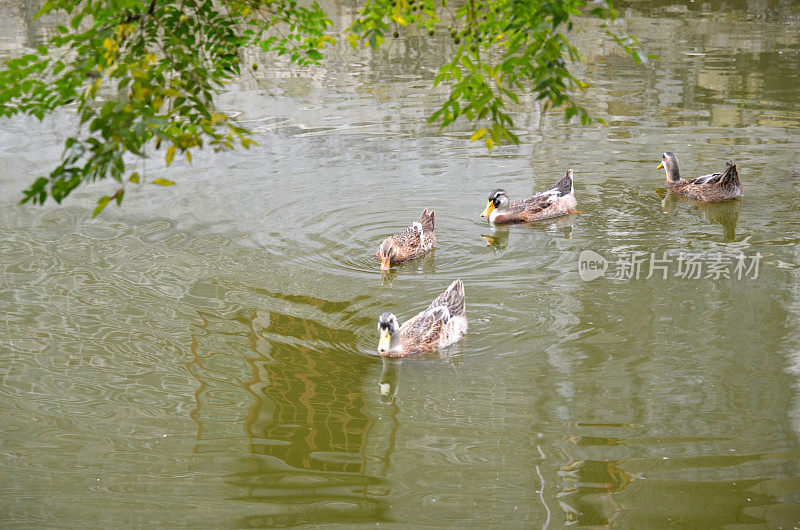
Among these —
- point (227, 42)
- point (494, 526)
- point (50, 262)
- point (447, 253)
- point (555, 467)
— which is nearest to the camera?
point (227, 42)

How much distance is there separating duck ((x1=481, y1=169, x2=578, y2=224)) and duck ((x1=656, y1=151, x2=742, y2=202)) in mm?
1540

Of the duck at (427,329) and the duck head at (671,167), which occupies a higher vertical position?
the duck head at (671,167)

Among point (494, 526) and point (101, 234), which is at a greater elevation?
point (101, 234)

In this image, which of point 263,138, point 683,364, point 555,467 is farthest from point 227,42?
point 263,138

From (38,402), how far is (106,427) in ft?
2.34

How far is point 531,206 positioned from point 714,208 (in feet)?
7.57

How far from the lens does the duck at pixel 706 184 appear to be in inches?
418

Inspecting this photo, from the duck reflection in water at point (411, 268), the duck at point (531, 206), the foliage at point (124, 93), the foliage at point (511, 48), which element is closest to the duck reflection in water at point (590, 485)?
the foliage at point (511, 48)

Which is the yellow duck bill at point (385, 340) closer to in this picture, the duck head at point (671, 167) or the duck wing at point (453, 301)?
the duck wing at point (453, 301)

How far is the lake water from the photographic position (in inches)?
218

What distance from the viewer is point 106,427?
622 cm

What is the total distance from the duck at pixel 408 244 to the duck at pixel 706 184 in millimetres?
3614

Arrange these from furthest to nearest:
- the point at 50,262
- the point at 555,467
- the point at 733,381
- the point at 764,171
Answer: the point at 764,171 < the point at 50,262 < the point at 733,381 < the point at 555,467

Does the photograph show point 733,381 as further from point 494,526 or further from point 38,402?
point 38,402
